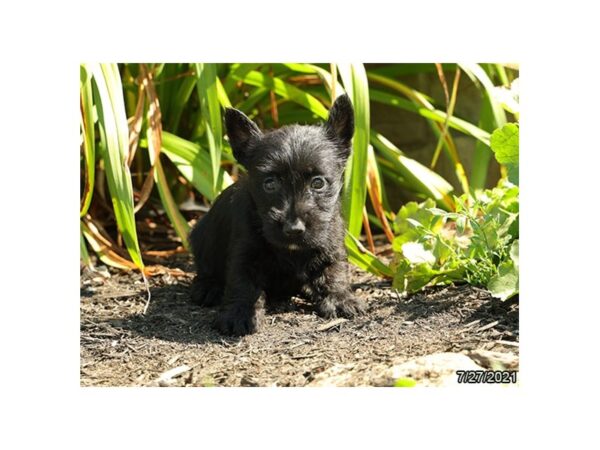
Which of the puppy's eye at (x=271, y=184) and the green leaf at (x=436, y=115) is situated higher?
the green leaf at (x=436, y=115)

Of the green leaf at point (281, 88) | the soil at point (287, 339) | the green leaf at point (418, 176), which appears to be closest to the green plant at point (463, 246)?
the soil at point (287, 339)

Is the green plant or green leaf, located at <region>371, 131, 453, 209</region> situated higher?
green leaf, located at <region>371, 131, 453, 209</region>

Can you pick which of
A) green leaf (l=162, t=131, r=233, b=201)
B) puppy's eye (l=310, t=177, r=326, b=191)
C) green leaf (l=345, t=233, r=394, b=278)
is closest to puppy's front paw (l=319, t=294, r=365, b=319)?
green leaf (l=345, t=233, r=394, b=278)

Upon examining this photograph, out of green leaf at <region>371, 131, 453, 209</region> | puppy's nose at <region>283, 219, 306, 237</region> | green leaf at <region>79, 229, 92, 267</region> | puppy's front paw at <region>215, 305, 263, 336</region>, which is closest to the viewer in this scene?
puppy's nose at <region>283, 219, 306, 237</region>

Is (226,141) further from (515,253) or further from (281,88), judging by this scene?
(515,253)

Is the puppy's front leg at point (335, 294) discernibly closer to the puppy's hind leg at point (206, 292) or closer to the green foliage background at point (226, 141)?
the green foliage background at point (226, 141)

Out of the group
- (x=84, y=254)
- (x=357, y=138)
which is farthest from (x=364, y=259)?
(x=84, y=254)

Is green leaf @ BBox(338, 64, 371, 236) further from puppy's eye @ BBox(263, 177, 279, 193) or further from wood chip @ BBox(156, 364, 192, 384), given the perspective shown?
wood chip @ BBox(156, 364, 192, 384)
